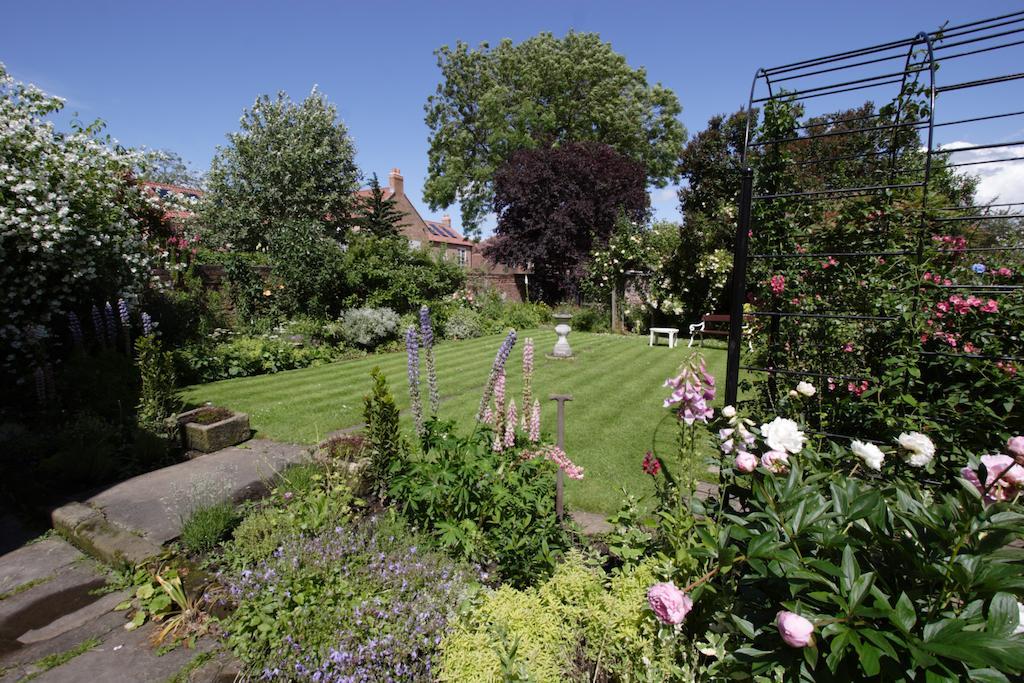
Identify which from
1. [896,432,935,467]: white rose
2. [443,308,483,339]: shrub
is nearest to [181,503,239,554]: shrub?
[896,432,935,467]: white rose

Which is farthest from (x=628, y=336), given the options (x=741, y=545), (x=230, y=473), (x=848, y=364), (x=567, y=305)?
(x=741, y=545)

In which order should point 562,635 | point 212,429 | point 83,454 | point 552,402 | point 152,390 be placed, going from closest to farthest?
point 562,635
point 83,454
point 212,429
point 152,390
point 552,402

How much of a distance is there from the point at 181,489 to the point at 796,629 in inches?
166

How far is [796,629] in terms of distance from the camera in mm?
1241

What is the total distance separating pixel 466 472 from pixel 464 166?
2871cm

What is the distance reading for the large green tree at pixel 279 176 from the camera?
19.2 meters

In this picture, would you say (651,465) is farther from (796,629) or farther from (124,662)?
(124,662)

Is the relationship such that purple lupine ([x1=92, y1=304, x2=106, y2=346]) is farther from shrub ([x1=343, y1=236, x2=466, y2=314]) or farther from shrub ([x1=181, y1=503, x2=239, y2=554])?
shrub ([x1=181, y1=503, x2=239, y2=554])

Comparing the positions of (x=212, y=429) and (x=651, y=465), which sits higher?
(x=651, y=465)

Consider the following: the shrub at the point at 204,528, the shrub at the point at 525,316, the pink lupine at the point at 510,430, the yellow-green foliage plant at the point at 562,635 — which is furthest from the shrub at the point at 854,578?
the shrub at the point at 525,316

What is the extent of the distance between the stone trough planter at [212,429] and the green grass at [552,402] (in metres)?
0.37

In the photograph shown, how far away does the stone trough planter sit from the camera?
16.0 ft

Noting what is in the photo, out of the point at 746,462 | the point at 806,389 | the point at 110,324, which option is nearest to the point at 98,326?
the point at 110,324

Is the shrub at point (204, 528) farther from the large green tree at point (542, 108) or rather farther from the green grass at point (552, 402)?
the large green tree at point (542, 108)
